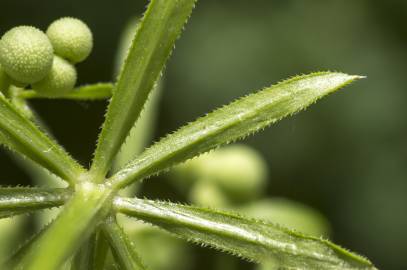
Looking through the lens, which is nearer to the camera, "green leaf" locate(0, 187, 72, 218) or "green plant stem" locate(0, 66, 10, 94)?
"green leaf" locate(0, 187, 72, 218)

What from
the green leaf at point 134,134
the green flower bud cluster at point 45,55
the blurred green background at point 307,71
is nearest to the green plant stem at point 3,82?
the green flower bud cluster at point 45,55

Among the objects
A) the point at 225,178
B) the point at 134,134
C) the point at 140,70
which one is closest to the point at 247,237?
the point at 140,70

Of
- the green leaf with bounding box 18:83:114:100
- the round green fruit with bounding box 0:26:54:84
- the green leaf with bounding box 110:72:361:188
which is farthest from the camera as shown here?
the green leaf with bounding box 18:83:114:100

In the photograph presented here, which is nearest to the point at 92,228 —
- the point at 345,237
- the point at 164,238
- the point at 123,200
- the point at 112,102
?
the point at 123,200

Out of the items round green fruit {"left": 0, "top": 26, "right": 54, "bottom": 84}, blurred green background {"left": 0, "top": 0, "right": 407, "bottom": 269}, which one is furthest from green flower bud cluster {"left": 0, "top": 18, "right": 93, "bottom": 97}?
blurred green background {"left": 0, "top": 0, "right": 407, "bottom": 269}

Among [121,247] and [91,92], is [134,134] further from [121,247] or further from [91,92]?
[121,247]

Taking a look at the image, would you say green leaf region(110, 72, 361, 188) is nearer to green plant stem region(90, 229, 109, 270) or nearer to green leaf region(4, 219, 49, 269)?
green plant stem region(90, 229, 109, 270)
